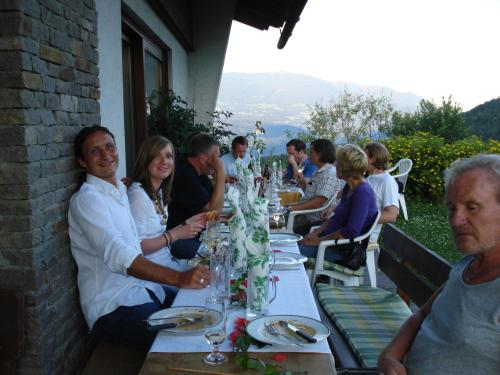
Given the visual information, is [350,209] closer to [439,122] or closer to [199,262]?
[199,262]

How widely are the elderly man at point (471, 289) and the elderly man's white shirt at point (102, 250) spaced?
4.22 feet

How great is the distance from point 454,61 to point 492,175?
1785 centimetres

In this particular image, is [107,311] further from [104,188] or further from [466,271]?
[466,271]

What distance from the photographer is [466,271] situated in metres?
1.80

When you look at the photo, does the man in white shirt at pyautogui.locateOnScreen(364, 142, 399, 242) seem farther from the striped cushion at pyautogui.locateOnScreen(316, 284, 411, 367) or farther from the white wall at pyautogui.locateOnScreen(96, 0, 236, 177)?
the white wall at pyautogui.locateOnScreen(96, 0, 236, 177)

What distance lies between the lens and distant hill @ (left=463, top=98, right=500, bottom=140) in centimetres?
1623

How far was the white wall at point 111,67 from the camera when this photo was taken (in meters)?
3.87

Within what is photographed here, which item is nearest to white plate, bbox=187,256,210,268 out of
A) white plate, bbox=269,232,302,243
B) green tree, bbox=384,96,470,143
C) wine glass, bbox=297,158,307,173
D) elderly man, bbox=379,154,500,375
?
white plate, bbox=269,232,302,243

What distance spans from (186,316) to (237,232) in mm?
615

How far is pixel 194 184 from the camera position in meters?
3.98

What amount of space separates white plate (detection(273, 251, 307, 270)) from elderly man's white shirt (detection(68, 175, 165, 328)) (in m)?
0.69

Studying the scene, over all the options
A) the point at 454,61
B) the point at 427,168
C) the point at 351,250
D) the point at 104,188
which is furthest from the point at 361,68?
the point at 104,188

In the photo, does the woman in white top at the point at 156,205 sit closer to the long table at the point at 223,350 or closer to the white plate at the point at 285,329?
the long table at the point at 223,350

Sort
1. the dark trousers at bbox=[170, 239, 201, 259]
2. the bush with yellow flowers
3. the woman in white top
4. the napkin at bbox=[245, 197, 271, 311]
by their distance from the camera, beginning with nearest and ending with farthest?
the napkin at bbox=[245, 197, 271, 311] < the woman in white top < the dark trousers at bbox=[170, 239, 201, 259] < the bush with yellow flowers
